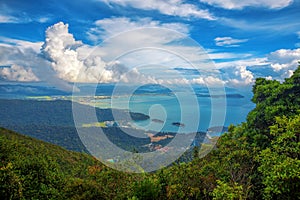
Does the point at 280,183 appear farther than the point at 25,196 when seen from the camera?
No

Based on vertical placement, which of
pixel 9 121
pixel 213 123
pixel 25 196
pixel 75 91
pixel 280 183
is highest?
pixel 75 91

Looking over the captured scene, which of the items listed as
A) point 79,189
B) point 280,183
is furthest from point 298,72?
point 79,189

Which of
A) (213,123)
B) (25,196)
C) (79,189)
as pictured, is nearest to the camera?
(25,196)

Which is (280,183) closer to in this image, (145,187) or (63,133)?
(145,187)

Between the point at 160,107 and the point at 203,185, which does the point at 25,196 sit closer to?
the point at 160,107

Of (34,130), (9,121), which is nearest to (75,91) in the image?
(34,130)

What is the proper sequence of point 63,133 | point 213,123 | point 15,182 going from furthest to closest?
point 63,133, point 213,123, point 15,182

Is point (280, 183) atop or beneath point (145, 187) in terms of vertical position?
atop
